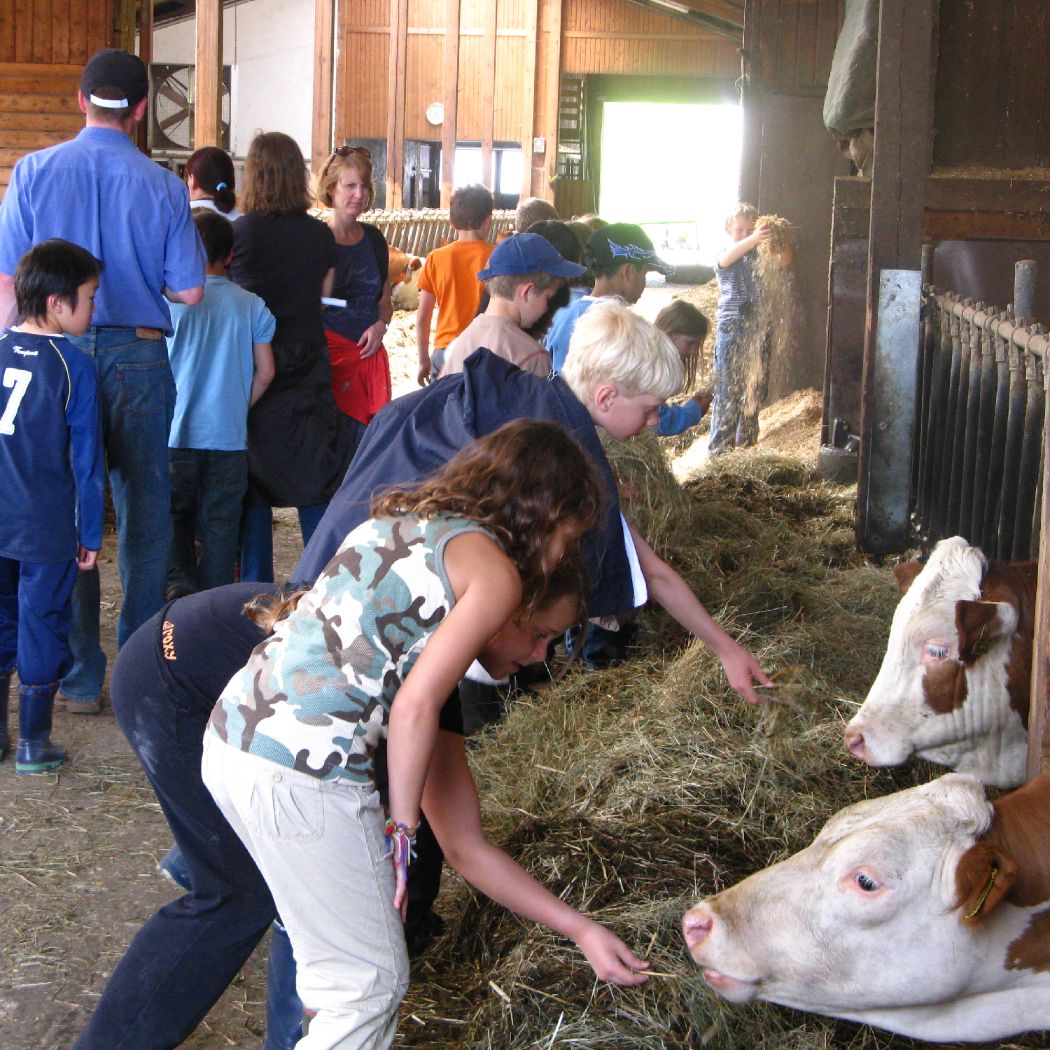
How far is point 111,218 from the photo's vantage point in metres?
4.89

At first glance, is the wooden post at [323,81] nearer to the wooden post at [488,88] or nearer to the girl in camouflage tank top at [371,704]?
the wooden post at [488,88]

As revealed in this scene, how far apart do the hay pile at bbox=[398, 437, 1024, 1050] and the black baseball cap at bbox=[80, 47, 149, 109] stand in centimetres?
233

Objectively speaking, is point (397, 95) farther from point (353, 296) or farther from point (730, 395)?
point (353, 296)

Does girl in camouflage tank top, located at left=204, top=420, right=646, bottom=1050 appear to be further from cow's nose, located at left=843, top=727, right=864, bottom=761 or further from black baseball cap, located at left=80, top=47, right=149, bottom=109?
black baseball cap, located at left=80, top=47, right=149, bottom=109

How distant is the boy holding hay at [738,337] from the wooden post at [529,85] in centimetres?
1729

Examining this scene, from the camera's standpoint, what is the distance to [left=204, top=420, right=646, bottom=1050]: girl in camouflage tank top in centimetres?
218

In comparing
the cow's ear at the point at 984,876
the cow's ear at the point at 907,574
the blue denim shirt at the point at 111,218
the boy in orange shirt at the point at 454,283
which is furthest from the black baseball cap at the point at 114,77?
the cow's ear at the point at 984,876

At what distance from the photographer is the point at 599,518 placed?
237 cm

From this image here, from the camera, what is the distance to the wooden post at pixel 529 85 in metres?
26.7

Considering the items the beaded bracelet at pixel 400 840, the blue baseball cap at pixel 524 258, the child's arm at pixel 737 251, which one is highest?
the child's arm at pixel 737 251

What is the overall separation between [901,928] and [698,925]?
0.37 m

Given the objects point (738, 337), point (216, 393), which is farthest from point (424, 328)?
point (738, 337)

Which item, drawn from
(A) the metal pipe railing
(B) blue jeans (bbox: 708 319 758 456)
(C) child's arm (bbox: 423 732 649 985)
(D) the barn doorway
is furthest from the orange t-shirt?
(D) the barn doorway

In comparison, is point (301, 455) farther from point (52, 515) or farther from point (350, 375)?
point (52, 515)
